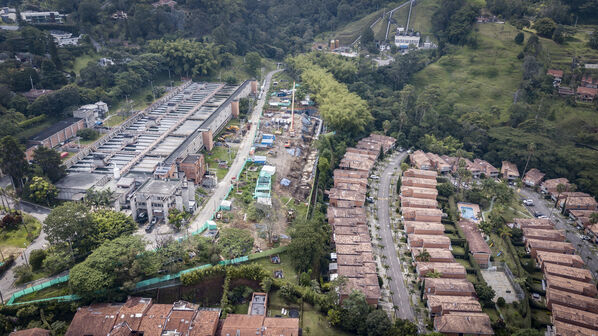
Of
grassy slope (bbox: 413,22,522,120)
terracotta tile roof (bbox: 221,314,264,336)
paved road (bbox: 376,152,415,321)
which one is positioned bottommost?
paved road (bbox: 376,152,415,321)

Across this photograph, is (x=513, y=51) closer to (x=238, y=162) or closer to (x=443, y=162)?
(x=443, y=162)

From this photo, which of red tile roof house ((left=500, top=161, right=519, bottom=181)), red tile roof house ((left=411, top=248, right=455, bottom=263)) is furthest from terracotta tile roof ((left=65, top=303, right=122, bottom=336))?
red tile roof house ((left=500, top=161, right=519, bottom=181))

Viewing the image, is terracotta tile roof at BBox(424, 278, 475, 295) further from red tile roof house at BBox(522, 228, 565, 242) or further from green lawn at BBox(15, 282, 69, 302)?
green lawn at BBox(15, 282, 69, 302)

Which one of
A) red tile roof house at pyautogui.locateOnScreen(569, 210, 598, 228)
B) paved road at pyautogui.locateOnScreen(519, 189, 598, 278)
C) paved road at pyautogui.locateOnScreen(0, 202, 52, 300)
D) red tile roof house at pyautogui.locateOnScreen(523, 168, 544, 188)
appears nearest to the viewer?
paved road at pyautogui.locateOnScreen(0, 202, 52, 300)

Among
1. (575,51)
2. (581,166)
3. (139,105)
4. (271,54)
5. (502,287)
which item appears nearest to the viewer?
(502,287)

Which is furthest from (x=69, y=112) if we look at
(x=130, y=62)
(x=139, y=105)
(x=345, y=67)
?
(x=345, y=67)

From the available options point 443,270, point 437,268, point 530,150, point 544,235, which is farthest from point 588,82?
point 437,268
